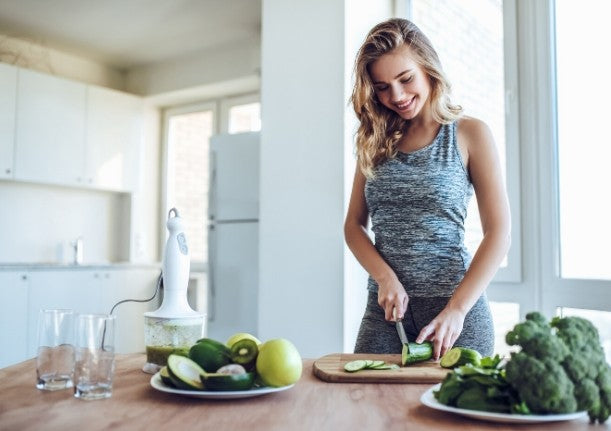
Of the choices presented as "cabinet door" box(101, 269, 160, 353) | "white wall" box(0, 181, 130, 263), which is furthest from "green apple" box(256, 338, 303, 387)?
"white wall" box(0, 181, 130, 263)

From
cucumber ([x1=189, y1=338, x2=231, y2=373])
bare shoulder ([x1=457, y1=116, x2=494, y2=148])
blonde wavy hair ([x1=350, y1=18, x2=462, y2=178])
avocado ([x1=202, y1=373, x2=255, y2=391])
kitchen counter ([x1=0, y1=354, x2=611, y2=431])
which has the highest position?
blonde wavy hair ([x1=350, y1=18, x2=462, y2=178])

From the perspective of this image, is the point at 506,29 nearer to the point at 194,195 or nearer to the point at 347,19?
the point at 347,19

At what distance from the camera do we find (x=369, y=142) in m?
1.64

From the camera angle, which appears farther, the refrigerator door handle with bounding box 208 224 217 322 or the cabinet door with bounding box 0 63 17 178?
the cabinet door with bounding box 0 63 17 178

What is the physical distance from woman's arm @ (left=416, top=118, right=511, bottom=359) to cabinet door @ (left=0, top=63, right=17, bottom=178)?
11.9 ft

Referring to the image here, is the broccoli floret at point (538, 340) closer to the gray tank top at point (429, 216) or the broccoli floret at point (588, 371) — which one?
the broccoli floret at point (588, 371)

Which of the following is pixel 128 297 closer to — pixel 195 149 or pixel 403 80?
pixel 195 149

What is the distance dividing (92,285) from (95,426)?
3.87m

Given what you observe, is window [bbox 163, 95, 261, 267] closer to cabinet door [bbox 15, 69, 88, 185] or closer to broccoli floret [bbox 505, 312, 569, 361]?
cabinet door [bbox 15, 69, 88, 185]

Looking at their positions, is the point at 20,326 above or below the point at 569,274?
below

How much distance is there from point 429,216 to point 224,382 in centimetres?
80

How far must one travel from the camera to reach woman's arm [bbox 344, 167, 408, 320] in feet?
4.76

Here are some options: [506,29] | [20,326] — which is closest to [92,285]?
[20,326]

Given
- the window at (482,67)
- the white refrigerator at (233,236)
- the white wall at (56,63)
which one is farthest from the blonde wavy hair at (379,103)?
the white wall at (56,63)
